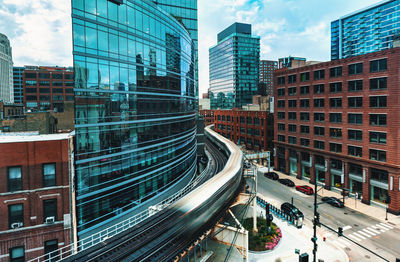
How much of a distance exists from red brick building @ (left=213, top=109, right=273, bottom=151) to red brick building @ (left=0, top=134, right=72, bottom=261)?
187 ft

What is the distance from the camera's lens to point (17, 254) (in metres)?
18.3

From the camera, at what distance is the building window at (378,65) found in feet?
122

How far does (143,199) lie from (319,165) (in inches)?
1478

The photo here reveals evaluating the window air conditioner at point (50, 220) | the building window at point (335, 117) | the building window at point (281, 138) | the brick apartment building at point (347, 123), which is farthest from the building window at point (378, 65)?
the window air conditioner at point (50, 220)

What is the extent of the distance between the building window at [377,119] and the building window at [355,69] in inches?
315

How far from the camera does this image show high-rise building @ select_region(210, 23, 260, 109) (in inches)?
5591

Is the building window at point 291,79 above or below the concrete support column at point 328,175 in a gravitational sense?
above

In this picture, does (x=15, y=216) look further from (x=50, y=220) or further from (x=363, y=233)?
(x=363, y=233)

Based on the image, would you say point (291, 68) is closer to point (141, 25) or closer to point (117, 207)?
point (141, 25)

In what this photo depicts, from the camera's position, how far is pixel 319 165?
49.2 meters

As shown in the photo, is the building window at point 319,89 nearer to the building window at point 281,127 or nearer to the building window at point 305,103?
the building window at point 305,103

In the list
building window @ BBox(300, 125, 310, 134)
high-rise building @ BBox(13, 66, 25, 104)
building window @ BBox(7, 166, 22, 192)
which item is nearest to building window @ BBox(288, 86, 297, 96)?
building window @ BBox(300, 125, 310, 134)

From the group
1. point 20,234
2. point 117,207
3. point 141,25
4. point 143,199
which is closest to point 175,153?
point 143,199

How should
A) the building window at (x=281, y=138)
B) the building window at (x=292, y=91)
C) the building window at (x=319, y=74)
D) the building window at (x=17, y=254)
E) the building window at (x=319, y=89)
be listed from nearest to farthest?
the building window at (x=17, y=254) → the building window at (x=319, y=74) → the building window at (x=319, y=89) → the building window at (x=292, y=91) → the building window at (x=281, y=138)
